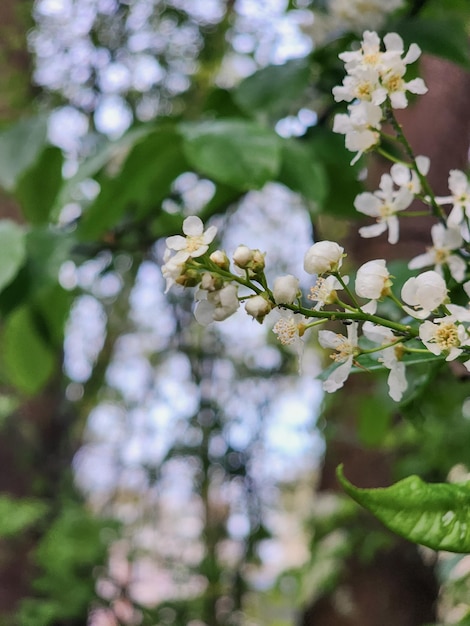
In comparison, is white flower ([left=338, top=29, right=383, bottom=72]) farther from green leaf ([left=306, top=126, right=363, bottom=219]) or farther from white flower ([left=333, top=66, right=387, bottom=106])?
green leaf ([left=306, top=126, right=363, bottom=219])

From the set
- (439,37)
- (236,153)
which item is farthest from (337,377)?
(439,37)

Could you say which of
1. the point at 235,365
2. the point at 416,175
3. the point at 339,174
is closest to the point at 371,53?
the point at 416,175

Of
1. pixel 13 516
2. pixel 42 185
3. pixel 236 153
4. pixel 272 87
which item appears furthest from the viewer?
pixel 13 516

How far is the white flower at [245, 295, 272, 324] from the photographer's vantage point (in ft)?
0.79

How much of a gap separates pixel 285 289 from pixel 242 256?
0.07 feet

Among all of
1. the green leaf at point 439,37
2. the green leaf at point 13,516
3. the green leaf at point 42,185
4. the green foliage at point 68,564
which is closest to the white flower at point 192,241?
the green leaf at point 439,37

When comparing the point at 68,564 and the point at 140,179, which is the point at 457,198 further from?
the point at 68,564

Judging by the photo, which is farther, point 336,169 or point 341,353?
point 336,169

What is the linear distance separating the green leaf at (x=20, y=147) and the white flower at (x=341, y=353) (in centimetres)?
39

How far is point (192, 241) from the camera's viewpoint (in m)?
0.25

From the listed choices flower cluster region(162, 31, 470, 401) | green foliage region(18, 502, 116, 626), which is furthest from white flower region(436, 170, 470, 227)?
green foliage region(18, 502, 116, 626)

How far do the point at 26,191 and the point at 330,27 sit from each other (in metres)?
0.33

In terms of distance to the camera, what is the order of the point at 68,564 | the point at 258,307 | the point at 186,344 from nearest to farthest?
the point at 258,307 → the point at 68,564 → the point at 186,344

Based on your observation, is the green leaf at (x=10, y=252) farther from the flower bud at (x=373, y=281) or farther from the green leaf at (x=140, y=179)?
the flower bud at (x=373, y=281)
